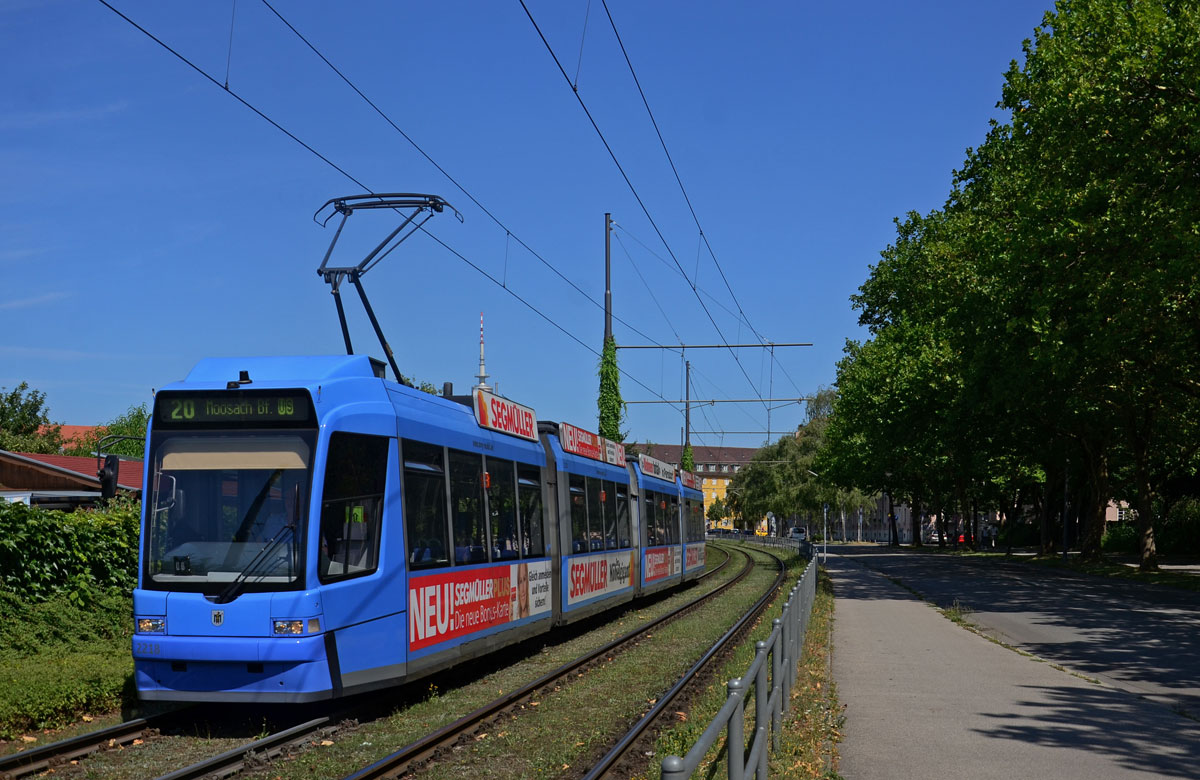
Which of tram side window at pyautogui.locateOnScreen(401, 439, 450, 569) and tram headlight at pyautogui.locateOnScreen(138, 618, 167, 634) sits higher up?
tram side window at pyautogui.locateOnScreen(401, 439, 450, 569)

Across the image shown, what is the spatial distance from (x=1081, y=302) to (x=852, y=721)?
19115mm

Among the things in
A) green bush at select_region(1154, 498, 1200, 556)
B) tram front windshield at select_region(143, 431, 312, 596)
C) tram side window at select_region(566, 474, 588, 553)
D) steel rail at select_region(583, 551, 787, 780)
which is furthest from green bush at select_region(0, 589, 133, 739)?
green bush at select_region(1154, 498, 1200, 556)

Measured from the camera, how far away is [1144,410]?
3825 cm

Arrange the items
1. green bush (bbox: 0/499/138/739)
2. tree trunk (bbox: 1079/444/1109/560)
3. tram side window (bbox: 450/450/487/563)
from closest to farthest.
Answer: green bush (bbox: 0/499/138/739)
tram side window (bbox: 450/450/487/563)
tree trunk (bbox: 1079/444/1109/560)

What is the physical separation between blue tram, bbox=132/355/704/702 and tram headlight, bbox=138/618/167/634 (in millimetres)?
14

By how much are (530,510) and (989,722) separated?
692cm

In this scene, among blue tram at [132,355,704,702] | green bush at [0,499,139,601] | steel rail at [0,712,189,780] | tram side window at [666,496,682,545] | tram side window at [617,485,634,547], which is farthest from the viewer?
tram side window at [666,496,682,545]

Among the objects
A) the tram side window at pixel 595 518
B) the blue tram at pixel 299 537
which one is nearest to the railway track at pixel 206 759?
the blue tram at pixel 299 537

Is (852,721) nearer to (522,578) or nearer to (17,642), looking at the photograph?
(522,578)

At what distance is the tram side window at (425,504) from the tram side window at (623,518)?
30.6 feet

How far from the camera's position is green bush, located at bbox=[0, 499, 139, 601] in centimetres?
1484

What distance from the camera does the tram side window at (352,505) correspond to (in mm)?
10094

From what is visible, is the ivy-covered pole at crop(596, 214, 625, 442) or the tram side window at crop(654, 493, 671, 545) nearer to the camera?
the tram side window at crop(654, 493, 671, 545)

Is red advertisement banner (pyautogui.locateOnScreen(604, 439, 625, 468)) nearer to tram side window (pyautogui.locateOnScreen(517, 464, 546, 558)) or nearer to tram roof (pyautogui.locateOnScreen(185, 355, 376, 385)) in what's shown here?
tram side window (pyautogui.locateOnScreen(517, 464, 546, 558))
